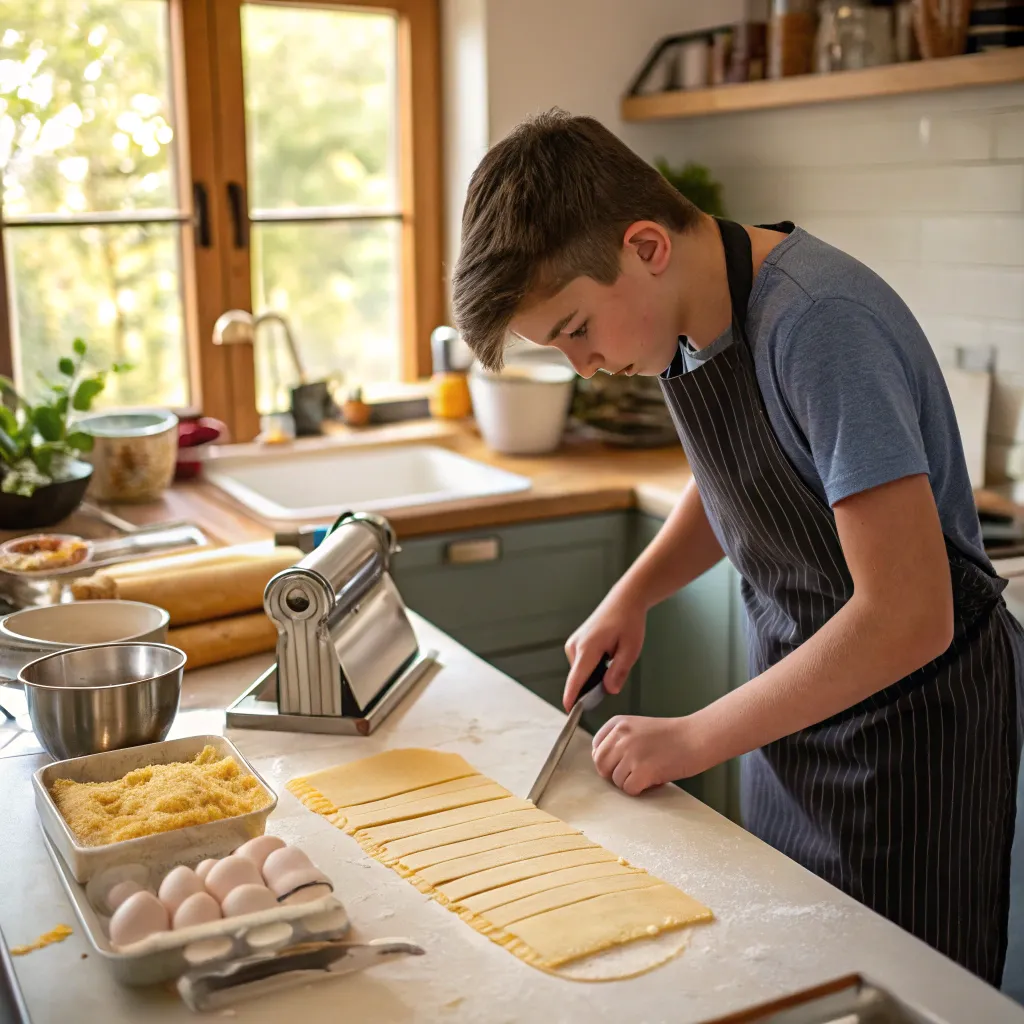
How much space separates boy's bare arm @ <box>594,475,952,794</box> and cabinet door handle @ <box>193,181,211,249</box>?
6.81ft

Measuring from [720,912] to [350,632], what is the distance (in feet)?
2.03

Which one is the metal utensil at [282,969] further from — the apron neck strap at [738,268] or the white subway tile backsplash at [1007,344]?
the white subway tile backsplash at [1007,344]

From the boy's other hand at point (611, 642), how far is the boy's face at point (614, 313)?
0.40 m

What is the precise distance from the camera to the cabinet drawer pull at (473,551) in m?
2.46

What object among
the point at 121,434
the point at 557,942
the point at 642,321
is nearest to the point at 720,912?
the point at 557,942

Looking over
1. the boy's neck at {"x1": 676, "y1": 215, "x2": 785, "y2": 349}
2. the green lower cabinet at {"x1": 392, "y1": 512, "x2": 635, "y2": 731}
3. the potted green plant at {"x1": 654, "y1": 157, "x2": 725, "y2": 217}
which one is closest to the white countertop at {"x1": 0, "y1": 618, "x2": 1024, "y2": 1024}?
the boy's neck at {"x1": 676, "y1": 215, "x2": 785, "y2": 349}

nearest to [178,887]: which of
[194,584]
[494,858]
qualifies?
[494,858]

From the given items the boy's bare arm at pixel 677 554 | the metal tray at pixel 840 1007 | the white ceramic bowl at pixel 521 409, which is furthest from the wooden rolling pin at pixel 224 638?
the white ceramic bowl at pixel 521 409

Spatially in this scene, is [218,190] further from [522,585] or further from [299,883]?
[299,883]

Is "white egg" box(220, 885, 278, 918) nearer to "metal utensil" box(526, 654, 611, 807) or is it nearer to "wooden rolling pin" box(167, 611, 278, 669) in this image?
"metal utensil" box(526, 654, 611, 807)

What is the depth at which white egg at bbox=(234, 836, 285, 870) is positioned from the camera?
1.04m

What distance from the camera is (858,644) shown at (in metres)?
1.17

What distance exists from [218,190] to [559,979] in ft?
7.81

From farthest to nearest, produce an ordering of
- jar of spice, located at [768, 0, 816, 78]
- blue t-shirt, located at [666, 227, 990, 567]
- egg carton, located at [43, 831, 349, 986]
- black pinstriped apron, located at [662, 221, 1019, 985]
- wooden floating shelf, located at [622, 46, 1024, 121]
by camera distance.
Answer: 1. jar of spice, located at [768, 0, 816, 78]
2. wooden floating shelf, located at [622, 46, 1024, 121]
3. black pinstriped apron, located at [662, 221, 1019, 985]
4. blue t-shirt, located at [666, 227, 990, 567]
5. egg carton, located at [43, 831, 349, 986]
